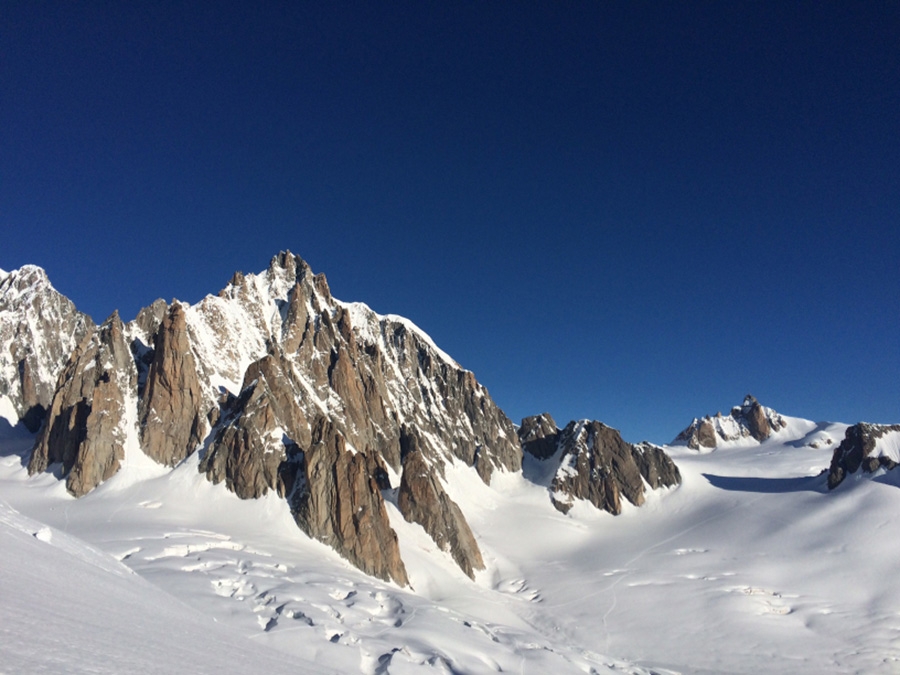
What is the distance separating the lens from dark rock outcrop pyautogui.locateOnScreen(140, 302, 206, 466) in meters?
64.8

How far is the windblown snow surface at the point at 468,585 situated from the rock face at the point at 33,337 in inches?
462

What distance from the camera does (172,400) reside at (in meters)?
67.7

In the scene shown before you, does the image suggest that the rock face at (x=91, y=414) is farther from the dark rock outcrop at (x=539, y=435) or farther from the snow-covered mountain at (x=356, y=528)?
the dark rock outcrop at (x=539, y=435)

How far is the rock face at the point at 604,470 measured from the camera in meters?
101

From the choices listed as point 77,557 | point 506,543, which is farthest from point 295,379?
point 77,557

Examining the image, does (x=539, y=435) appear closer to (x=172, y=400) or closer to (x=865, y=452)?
(x=865, y=452)

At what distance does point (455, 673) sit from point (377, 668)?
4147 millimetres

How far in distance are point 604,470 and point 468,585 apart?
57025 mm

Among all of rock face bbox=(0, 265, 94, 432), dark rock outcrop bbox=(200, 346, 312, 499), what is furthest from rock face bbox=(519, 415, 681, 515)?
rock face bbox=(0, 265, 94, 432)

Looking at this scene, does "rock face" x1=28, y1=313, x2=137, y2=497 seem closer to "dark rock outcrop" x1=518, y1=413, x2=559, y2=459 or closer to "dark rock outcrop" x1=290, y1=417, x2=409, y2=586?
"dark rock outcrop" x1=290, y1=417, x2=409, y2=586

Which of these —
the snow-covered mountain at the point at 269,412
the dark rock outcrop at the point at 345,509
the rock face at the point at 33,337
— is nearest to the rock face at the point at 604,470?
the snow-covered mountain at the point at 269,412

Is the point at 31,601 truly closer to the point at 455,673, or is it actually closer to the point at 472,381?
the point at 455,673

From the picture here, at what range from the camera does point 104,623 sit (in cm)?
841

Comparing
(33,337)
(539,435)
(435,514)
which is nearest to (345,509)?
(435,514)
